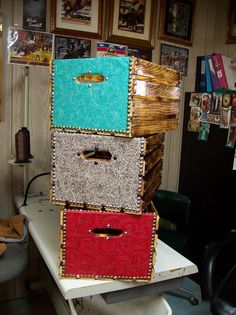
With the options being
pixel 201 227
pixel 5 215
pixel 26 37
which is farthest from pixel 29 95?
pixel 201 227

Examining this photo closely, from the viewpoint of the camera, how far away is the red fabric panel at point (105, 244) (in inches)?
39.6

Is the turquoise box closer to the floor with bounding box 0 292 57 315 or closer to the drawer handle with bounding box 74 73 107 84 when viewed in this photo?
the drawer handle with bounding box 74 73 107 84

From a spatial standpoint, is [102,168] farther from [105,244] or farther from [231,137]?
[231,137]

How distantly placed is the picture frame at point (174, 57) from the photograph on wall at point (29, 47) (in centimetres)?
86

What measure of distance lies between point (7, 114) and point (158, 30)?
1239 millimetres

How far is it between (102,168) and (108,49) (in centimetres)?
137

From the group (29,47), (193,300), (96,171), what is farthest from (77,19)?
(193,300)

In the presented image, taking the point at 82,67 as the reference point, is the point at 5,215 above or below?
below

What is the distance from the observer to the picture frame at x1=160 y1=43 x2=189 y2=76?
2393 millimetres

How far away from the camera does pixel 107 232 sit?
103cm

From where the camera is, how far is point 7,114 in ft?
6.46

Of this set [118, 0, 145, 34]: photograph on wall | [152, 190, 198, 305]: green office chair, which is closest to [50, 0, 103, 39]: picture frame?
[118, 0, 145, 34]: photograph on wall

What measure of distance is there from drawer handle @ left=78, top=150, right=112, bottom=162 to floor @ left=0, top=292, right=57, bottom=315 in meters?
1.39

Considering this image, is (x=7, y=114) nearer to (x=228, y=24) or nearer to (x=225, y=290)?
(x=225, y=290)
